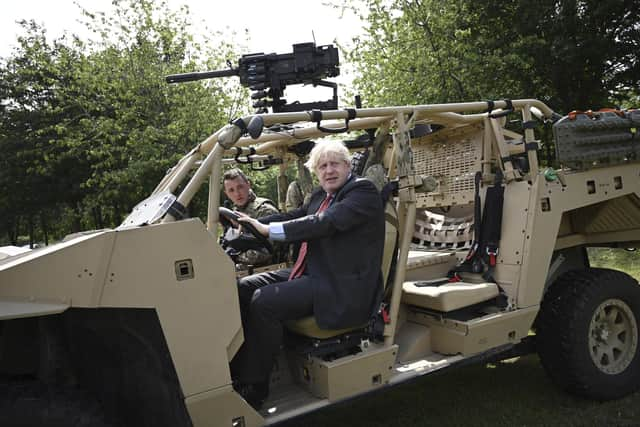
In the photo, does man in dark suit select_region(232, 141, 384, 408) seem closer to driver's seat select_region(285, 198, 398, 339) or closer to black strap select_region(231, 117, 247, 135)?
driver's seat select_region(285, 198, 398, 339)

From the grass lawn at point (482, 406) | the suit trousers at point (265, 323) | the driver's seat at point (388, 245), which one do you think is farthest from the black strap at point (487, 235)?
the suit trousers at point (265, 323)

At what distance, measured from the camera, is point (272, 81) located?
5.79 meters

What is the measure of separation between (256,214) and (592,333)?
2871 mm

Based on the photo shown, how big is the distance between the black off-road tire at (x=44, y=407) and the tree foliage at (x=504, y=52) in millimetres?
9659

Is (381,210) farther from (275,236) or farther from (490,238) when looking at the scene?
(490,238)

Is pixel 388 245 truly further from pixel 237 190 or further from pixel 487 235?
pixel 237 190

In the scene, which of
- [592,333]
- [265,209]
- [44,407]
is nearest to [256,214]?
[265,209]

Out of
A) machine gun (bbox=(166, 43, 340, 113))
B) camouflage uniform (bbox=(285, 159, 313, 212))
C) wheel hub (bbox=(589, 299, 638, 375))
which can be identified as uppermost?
machine gun (bbox=(166, 43, 340, 113))

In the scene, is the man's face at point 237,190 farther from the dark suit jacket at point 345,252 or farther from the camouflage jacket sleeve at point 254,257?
the dark suit jacket at point 345,252

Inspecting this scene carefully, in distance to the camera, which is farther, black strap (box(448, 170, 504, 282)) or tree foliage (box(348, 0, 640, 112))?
tree foliage (box(348, 0, 640, 112))

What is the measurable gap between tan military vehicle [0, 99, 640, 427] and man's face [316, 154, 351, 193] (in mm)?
249

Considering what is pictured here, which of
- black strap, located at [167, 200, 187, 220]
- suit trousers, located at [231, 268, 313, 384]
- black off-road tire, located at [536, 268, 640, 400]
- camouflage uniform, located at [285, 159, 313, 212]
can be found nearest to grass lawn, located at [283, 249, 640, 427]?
black off-road tire, located at [536, 268, 640, 400]

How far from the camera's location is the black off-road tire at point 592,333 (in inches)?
143

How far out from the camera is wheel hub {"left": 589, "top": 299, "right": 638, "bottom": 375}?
3786 millimetres
